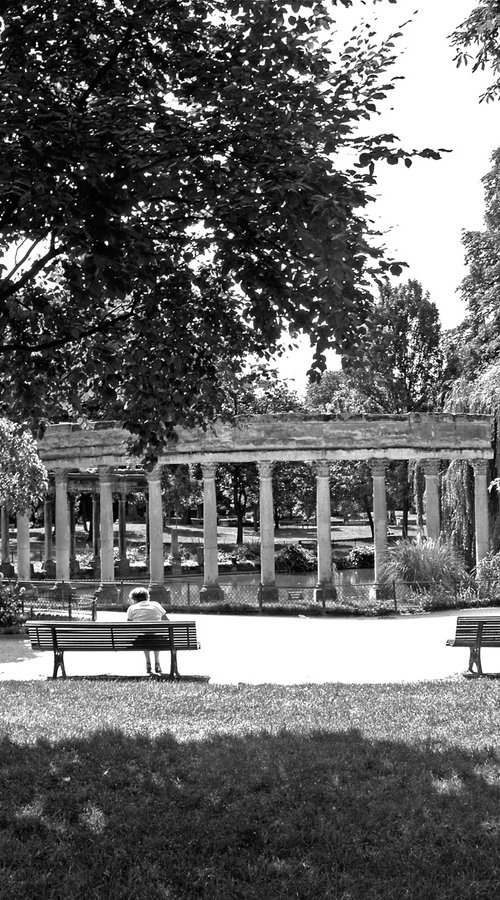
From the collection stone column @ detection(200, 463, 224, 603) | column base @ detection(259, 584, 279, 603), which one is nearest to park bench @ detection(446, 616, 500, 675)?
column base @ detection(259, 584, 279, 603)

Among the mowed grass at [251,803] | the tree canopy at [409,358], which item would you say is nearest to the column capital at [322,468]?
the tree canopy at [409,358]

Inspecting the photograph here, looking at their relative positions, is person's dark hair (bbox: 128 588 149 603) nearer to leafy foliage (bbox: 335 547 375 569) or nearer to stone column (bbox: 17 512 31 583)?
stone column (bbox: 17 512 31 583)

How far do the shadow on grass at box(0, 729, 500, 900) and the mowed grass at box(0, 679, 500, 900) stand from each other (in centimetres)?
2

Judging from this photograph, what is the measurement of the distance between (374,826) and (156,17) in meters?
8.04

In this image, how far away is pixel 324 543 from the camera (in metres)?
33.2

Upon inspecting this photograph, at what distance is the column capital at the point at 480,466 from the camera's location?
33625mm

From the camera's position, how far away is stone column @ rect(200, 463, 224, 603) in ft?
107

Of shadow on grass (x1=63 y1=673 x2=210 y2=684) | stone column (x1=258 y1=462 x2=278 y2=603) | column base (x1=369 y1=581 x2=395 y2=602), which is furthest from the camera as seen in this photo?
stone column (x1=258 y1=462 x2=278 y2=603)

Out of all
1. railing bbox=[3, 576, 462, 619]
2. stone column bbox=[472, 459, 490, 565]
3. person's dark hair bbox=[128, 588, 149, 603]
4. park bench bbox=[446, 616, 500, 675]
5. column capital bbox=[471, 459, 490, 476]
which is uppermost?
column capital bbox=[471, 459, 490, 476]

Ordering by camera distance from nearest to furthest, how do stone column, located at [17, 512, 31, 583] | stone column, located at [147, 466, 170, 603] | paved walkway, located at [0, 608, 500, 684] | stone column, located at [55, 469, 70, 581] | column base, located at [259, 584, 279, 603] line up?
paved walkway, located at [0, 608, 500, 684], column base, located at [259, 584, 279, 603], stone column, located at [147, 466, 170, 603], stone column, located at [55, 469, 70, 581], stone column, located at [17, 512, 31, 583]

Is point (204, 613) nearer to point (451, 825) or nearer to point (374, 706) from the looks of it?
point (374, 706)

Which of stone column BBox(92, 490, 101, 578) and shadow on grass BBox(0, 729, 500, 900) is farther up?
stone column BBox(92, 490, 101, 578)

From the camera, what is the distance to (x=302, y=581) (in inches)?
1651

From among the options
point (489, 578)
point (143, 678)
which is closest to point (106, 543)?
Answer: point (489, 578)
